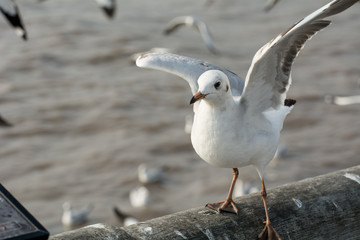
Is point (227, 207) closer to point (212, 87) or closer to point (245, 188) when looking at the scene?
point (212, 87)

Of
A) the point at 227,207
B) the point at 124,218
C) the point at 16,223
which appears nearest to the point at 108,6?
the point at 124,218

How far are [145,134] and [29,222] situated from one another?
790cm

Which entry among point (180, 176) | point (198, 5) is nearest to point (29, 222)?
point (180, 176)

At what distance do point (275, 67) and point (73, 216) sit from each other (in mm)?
4866

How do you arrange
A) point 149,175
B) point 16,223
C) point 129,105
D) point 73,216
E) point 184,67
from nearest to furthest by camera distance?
point 16,223
point 184,67
point 73,216
point 149,175
point 129,105

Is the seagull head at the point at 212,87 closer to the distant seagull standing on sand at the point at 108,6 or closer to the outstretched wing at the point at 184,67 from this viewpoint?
the outstretched wing at the point at 184,67

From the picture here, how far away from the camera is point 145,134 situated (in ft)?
33.5

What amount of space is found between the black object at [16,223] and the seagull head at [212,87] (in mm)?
1005

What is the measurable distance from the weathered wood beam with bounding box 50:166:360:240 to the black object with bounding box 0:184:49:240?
0.58m

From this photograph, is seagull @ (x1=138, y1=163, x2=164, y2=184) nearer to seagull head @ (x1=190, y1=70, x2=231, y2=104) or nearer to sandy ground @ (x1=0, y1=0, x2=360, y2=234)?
sandy ground @ (x1=0, y1=0, x2=360, y2=234)

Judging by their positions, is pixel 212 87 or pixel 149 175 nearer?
pixel 212 87

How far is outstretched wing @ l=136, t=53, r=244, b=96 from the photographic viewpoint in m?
3.61

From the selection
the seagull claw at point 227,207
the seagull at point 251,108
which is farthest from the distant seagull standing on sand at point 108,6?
the seagull claw at point 227,207

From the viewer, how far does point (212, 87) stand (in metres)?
3.13
